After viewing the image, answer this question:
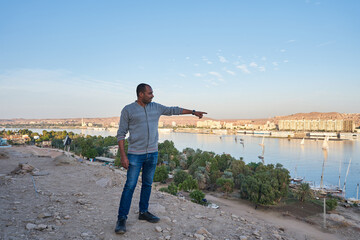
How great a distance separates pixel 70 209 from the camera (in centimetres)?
328

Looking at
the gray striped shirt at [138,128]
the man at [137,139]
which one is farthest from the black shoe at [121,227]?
the gray striped shirt at [138,128]

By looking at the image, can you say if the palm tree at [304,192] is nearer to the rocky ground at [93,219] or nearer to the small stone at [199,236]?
the rocky ground at [93,219]

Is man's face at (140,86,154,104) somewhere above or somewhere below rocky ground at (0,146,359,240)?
above

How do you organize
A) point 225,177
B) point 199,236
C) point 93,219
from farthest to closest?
point 225,177
point 93,219
point 199,236

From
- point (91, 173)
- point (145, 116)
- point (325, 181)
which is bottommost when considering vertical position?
point (325, 181)

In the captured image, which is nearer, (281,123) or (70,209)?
(70,209)

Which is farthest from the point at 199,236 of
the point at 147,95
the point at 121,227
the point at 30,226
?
the point at 30,226

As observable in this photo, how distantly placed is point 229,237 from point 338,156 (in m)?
54.9

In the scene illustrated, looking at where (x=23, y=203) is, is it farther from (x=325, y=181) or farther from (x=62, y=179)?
(x=325, y=181)

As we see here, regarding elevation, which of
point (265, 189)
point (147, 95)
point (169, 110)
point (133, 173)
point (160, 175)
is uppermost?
point (147, 95)

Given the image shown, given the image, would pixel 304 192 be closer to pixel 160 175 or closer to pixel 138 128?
pixel 160 175

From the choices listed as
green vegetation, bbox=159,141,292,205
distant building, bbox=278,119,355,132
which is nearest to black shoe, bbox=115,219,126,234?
green vegetation, bbox=159,141,292,205

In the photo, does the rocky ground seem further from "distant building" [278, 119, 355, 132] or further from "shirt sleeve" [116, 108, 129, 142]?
"distant building" [278, 119, 355, 132]

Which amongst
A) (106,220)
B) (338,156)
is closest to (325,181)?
(338,156)
